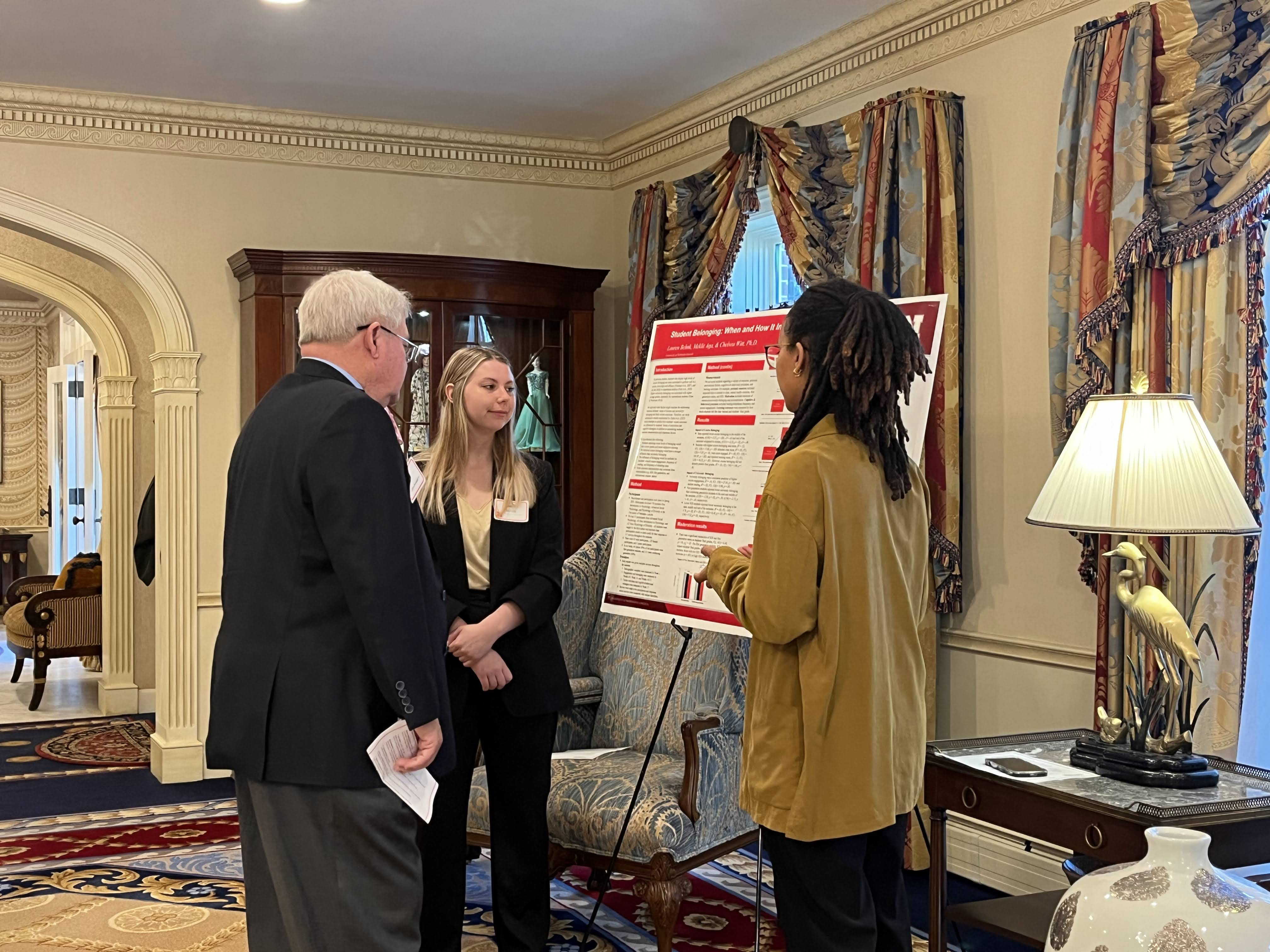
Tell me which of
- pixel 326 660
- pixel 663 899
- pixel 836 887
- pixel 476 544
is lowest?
pixel 663 899

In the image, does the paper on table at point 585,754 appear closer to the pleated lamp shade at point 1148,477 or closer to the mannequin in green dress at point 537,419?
the pleated lamp shade at point 1148,477

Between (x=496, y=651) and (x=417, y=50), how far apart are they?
257 cm

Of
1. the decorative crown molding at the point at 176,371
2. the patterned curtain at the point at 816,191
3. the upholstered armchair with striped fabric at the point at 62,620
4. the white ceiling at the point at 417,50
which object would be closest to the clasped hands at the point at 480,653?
the patterned curtain at the point at 816,191

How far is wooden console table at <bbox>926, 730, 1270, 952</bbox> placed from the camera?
2199 millimetres

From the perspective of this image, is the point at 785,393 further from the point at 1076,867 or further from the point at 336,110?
the point at 336,110

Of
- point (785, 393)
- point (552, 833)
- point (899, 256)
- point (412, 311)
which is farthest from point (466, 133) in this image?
point (785, 393)

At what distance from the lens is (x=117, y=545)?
688 cm

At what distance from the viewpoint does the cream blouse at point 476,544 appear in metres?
2.84

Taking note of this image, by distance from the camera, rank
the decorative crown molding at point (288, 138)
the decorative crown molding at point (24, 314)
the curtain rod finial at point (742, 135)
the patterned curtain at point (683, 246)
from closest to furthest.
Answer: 1. the curtain rod finial at point (742, 135)
2. the patterned curtain at point (683, 246)
3. the decorative crown molding at point (288, 138)
4. the decorative crown molding at point (24, 314)

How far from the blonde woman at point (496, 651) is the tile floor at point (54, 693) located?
479 cm

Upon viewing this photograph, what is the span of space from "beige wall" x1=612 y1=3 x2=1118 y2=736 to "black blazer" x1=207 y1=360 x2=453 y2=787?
2.10 m

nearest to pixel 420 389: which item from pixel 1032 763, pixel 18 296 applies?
pixel 1032 763

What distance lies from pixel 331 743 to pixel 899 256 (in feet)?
8.15

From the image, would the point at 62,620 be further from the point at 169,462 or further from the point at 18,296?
the point at 18,296
